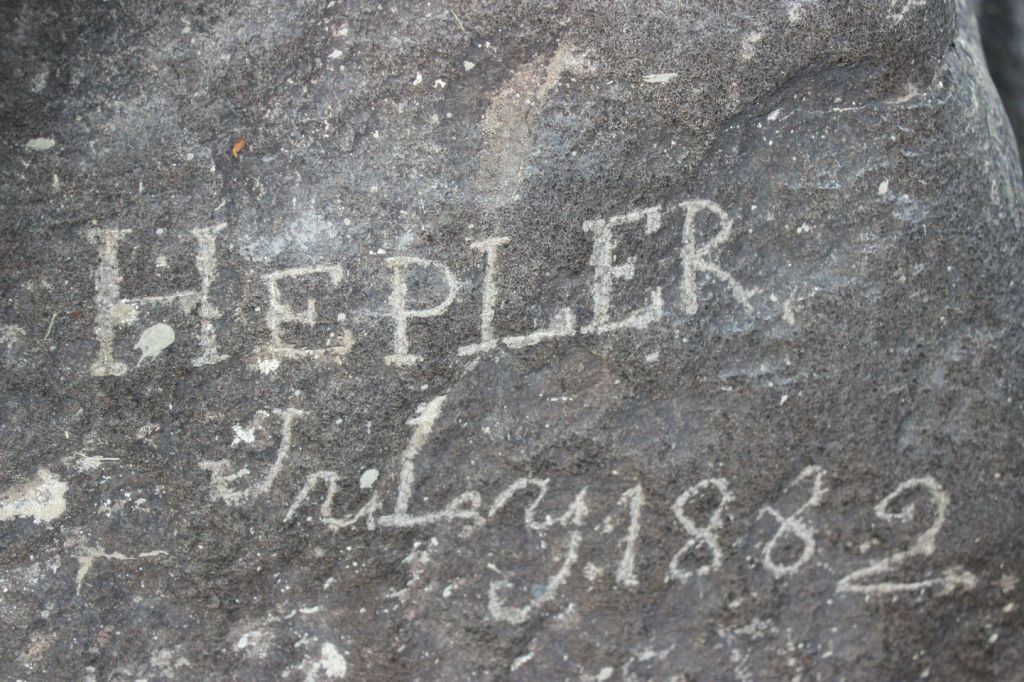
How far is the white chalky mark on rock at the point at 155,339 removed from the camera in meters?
1.62

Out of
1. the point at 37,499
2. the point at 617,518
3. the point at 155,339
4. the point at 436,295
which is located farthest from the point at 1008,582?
the point at 37,499

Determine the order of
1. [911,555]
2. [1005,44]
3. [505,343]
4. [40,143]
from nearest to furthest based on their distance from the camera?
[40,143] < [505,343] < [911,555] < [1005,44]

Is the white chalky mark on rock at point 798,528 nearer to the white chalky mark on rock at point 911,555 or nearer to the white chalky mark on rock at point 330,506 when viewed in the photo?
the white chalky mark on rock at point 911,555

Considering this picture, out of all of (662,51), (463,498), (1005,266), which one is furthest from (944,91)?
(463,498)

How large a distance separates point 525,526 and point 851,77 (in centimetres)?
74

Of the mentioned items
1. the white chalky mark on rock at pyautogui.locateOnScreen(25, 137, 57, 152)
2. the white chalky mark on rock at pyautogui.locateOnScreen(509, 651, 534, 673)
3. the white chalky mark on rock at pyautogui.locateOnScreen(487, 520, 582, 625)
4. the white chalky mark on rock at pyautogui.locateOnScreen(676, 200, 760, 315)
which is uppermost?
the white chalky mark on rock at pyautogui.locateOnScreen(25, 137, 57, 152)

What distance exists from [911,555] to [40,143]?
1.30 m

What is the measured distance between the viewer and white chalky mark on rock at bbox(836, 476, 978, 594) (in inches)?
68.5

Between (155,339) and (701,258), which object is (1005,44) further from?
(155,339)

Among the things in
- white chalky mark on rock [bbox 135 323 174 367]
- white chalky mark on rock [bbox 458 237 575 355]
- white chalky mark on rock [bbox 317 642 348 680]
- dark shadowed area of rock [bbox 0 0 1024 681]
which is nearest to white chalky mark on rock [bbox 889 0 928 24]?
dark shadowed area of rock [bbox 0 0 1024 681]

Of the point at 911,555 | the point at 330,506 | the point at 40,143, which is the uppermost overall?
the point at 40,143

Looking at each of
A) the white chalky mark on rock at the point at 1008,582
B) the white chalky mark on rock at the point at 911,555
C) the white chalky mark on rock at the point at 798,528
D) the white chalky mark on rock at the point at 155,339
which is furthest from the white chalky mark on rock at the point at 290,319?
the white chalky mark on rock at the point at 1008,582

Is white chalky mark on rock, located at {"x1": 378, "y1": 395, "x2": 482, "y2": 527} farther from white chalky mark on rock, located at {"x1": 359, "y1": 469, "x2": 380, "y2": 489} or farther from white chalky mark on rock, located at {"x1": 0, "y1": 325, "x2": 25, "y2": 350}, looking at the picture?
white chalky mark on rock, located at {"x1": 0, "y1": 325, "x2": 25, "y2": 350}

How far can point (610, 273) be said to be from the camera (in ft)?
5.42
